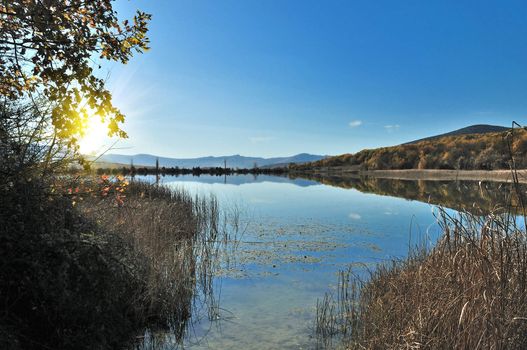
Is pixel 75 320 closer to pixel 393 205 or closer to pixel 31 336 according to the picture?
pixel 31 336

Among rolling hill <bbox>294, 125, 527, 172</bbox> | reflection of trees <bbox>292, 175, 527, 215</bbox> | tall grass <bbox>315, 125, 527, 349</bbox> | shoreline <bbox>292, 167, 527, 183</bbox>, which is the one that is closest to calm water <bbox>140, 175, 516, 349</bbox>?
reflection of trees <bbox>292, 175, 527, 215</bbox>

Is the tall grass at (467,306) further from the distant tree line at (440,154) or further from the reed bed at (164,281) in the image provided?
the distant tree line at (440,154)

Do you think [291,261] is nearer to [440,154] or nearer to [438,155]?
[440,154]

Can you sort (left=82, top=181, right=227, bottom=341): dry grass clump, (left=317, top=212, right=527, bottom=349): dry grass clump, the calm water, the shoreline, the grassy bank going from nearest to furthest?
(left=317, top=212, right=527, bottom=349): dry grass clump, the grassy bank, the calm water, (left=82, top=181, right=227, bottom=341): dry grass clump, the shoreline

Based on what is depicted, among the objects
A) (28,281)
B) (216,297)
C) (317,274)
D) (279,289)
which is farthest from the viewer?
(317,274)

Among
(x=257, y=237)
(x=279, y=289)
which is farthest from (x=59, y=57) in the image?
(x=257, y=237)

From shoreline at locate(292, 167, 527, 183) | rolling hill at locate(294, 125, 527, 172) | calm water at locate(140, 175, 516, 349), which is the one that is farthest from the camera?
rolling hill at locate(294, 125, 527, 172)

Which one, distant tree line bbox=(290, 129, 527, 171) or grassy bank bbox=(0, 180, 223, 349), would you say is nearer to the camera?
grassy bank bbox=(0, 180, 223, 349)

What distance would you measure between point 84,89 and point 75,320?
3.04m

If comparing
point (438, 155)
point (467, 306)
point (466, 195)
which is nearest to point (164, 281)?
point (467, 306)

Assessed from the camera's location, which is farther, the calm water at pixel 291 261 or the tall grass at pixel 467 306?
the calm water at pixel 291 261

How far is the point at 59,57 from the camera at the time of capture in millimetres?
4898

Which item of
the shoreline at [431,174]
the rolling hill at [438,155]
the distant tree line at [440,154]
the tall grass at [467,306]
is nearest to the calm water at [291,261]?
the tall grass at [467,306]

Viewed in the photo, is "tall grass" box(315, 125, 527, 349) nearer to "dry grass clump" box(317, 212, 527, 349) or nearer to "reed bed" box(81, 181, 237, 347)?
"dry grass clump" box(317, 212, 527, 349)
